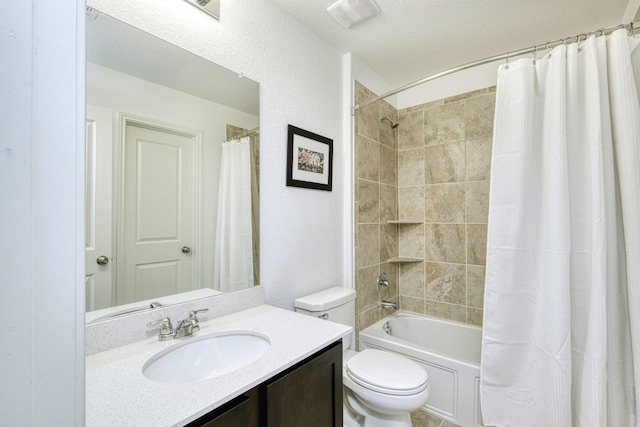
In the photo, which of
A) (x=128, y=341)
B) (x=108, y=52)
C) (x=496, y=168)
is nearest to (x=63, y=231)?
(x=128, y=341)

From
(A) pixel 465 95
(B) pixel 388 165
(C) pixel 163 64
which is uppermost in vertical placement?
(A) pixel 465 95

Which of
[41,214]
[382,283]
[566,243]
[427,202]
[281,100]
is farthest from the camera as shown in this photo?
[427,202]

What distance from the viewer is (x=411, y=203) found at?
2641mm

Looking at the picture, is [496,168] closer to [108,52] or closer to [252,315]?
[252,315]

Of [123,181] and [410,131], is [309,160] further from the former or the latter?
[410,131]

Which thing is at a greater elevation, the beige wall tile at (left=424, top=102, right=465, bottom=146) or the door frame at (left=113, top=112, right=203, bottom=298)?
the beige wall tile at (left=424, top=102, right=465, bottom=146)

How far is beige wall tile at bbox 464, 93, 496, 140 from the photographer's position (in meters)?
2.22

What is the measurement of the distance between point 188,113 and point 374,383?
1539 millimetres

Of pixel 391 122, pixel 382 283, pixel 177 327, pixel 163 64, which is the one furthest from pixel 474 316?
pixel 163 64

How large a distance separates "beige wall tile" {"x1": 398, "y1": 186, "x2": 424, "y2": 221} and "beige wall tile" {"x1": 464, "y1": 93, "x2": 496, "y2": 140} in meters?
0.61

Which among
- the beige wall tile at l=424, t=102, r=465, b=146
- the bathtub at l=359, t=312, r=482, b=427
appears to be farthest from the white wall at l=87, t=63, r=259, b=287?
the beige wall tile at l=424, t=102, r=465, b=146

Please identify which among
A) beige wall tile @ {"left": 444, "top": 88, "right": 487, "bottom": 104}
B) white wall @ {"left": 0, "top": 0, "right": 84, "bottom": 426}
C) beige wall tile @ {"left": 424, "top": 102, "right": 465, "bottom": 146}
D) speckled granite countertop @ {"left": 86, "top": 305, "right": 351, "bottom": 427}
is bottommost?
speckled granite countertop @ {"left": 86, "top": 305, "right": 351, "bottom": 427}

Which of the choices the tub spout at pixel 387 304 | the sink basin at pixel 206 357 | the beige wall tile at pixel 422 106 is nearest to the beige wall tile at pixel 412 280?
the tub spout at pixel 387 304

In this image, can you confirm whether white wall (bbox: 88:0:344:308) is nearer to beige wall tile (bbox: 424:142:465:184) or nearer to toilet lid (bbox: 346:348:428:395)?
toilet lid (bbox: 346:348:428:395)
